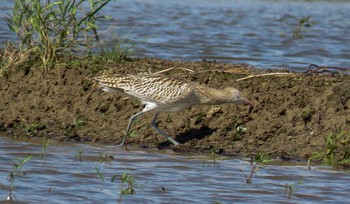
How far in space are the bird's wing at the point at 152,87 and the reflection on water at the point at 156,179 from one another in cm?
60

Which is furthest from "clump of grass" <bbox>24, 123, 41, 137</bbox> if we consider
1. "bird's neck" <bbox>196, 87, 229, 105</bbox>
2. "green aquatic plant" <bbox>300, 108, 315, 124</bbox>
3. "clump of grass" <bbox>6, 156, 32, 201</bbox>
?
"green aquatic plant" <bbox>300, 108, 315, 124</bbox>

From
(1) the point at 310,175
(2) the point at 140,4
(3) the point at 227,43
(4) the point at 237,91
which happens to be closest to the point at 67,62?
(4) the point at 237,91

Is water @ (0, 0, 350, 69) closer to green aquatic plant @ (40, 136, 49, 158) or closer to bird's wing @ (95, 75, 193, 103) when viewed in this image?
bird's wing @ (95, 75, 193, 103)

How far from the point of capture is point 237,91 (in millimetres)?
10781

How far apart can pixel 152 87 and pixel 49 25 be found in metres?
2.01

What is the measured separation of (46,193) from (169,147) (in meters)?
2.39

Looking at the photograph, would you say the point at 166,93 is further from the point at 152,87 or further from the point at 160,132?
the point at 160,132

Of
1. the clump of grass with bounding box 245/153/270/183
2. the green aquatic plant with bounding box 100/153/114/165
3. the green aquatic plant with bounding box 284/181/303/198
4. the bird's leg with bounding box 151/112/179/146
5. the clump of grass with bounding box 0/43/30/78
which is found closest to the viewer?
the green aquatic plant with bounding box 284/181/303/198

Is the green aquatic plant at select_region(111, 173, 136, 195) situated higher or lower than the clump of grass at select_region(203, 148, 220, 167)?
higher

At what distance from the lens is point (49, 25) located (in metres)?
12.2

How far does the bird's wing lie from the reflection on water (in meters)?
0.60

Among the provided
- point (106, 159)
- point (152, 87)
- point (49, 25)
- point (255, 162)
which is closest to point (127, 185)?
point (106, 159)

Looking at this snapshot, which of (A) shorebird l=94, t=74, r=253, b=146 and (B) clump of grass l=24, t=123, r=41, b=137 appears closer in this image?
(A) shorebird l=94, t=74, r=253, b=146

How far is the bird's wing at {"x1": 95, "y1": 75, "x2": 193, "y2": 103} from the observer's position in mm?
10734
